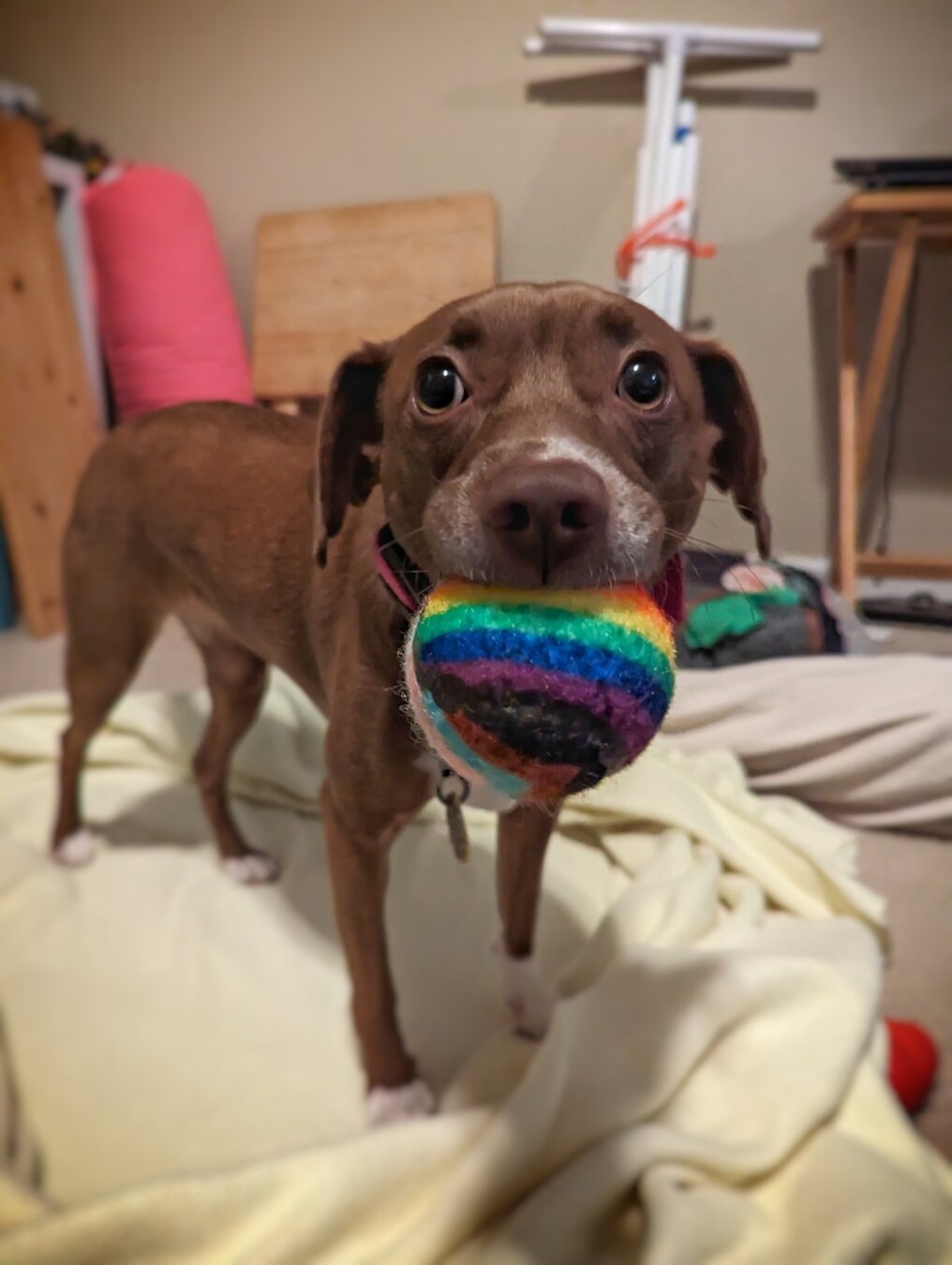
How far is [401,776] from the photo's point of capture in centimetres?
77

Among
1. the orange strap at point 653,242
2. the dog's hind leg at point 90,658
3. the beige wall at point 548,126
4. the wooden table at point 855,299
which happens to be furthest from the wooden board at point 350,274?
the wooden table at point 855,299

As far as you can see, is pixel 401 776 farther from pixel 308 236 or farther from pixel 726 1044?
pixel 308 236

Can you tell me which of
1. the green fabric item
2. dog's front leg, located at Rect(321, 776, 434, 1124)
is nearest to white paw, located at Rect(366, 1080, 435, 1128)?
dog's front leg, located at Rect(321, 776, 434, 1124)

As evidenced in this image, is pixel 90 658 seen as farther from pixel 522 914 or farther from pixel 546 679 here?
pixel 546 679

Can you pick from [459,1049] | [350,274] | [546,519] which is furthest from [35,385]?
[546,519]

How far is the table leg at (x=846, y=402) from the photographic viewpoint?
1.84 meters

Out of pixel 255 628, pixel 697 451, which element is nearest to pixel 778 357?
pixel 697 451

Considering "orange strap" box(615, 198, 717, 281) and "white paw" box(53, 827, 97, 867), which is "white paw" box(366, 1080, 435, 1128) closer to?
"white paw" box(53, 827, 97, 867)

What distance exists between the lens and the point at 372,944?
0.86 meters

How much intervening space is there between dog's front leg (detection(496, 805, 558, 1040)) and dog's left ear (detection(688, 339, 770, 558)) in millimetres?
405

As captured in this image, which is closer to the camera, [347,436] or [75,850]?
[347,436]

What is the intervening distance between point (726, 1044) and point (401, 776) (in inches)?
18.5

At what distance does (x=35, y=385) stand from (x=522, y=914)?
196 cm

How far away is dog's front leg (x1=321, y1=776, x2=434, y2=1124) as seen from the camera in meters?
0.82
